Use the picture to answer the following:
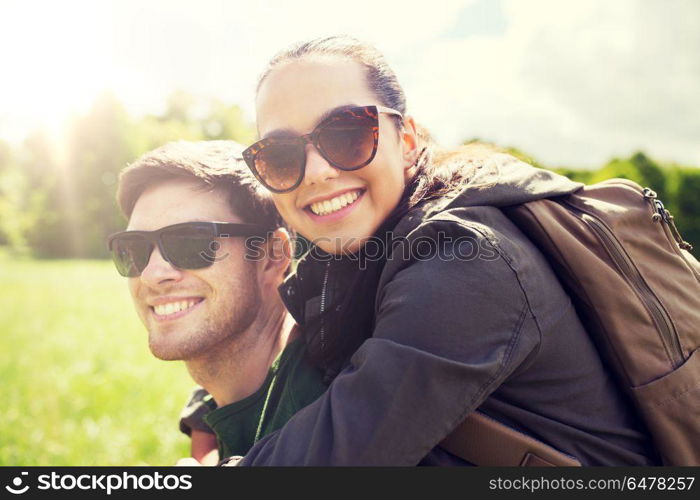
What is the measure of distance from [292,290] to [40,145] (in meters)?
55.9

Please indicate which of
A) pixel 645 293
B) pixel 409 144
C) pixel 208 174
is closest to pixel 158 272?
pixel 208 174

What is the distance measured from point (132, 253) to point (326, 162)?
4.13 feet

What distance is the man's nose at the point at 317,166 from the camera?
220 cm

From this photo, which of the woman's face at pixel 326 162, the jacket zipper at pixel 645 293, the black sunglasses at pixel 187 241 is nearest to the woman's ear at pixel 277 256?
the black sunglasses at pixel 187 241

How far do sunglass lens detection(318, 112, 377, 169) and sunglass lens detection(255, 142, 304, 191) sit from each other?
12 centimetres

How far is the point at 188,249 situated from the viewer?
2.70 m

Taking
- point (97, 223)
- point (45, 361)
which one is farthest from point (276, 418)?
point (97, 223)

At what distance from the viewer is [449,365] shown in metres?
1.52

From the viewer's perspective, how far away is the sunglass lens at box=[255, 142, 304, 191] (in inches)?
87.7

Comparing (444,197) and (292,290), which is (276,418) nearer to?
(292,290)

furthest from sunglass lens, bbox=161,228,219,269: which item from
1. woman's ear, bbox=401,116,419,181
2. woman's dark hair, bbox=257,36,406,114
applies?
woman's ear, bbox=401,116,419,181

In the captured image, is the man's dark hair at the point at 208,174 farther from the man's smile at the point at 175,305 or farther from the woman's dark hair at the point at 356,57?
the woman's dark hair at the point at 356,57

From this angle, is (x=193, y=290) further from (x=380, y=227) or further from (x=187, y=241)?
(x=380, y=227)

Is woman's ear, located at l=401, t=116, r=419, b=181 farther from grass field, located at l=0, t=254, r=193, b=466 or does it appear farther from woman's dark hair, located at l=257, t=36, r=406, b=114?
grass field, located at l=0, t=254, r=193, b=466
